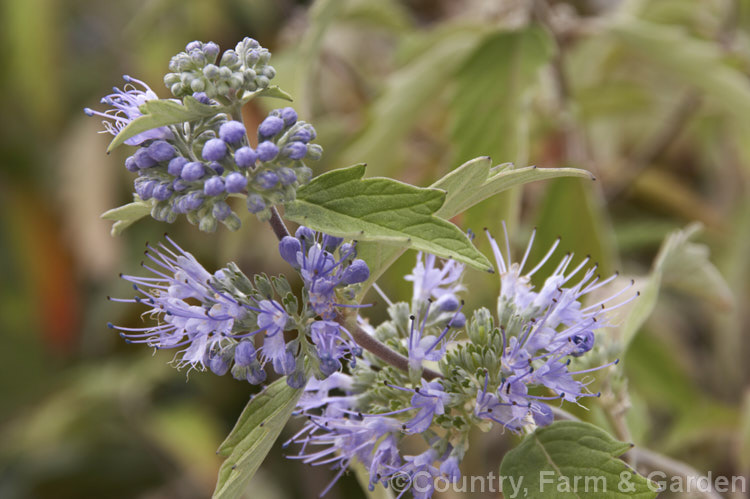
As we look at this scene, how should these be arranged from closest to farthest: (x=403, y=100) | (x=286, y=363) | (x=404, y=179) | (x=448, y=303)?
(x=286, y=363) < (x=448, y=303) < (x=403, y=100) < (x=404, y=179)

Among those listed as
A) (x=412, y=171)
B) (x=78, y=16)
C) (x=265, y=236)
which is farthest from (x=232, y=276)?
(x=78, y=16)

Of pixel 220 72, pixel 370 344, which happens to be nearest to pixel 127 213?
pixel 220 72

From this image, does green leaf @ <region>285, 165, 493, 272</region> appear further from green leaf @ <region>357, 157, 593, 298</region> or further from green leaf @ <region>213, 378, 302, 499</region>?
green leaf @ <region>213, 378, 302, 499</region>

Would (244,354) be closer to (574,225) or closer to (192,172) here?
(192,172)

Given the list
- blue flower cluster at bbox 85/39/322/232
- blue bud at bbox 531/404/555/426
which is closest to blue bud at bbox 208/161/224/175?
blue flower cluster at bbox 85/39/322/232

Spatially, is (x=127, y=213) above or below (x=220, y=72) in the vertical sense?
below

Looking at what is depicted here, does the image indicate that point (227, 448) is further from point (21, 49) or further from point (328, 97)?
point (21, 49)

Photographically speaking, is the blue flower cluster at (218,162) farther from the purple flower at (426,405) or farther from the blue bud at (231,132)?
the purple flower at (426,405)
